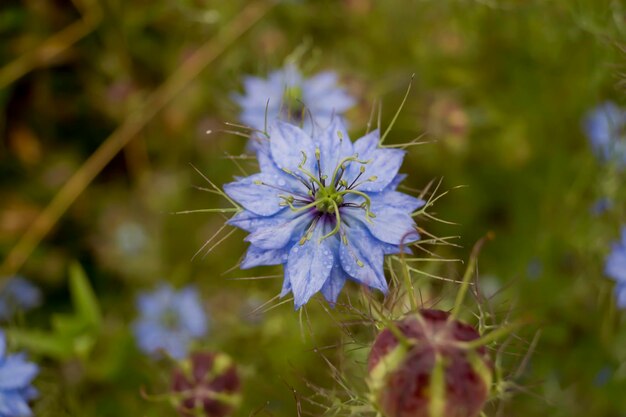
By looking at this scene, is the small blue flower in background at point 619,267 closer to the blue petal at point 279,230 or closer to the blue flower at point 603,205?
the blue flower at point 603,205

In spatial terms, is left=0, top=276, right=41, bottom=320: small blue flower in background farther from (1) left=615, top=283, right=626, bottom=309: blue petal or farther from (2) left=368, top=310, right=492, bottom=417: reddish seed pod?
(1) left=615, top=283, right=626, bottom=309: blue petal

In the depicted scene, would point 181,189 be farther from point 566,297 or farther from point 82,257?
point 566,297

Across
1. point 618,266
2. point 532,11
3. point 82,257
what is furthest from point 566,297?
point 82,257

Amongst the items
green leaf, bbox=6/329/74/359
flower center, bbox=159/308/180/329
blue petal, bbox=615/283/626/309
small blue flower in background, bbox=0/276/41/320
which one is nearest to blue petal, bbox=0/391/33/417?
green leaf, bbox=6/329/74/359

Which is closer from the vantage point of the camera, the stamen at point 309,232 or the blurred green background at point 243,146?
the stamen at point 309,232

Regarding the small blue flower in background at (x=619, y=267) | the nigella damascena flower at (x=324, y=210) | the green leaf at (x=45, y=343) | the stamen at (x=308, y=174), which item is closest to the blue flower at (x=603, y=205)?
the small blue flower in background at (x=619, y=267)

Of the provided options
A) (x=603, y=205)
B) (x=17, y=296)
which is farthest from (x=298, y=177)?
(x=17, y=296)
